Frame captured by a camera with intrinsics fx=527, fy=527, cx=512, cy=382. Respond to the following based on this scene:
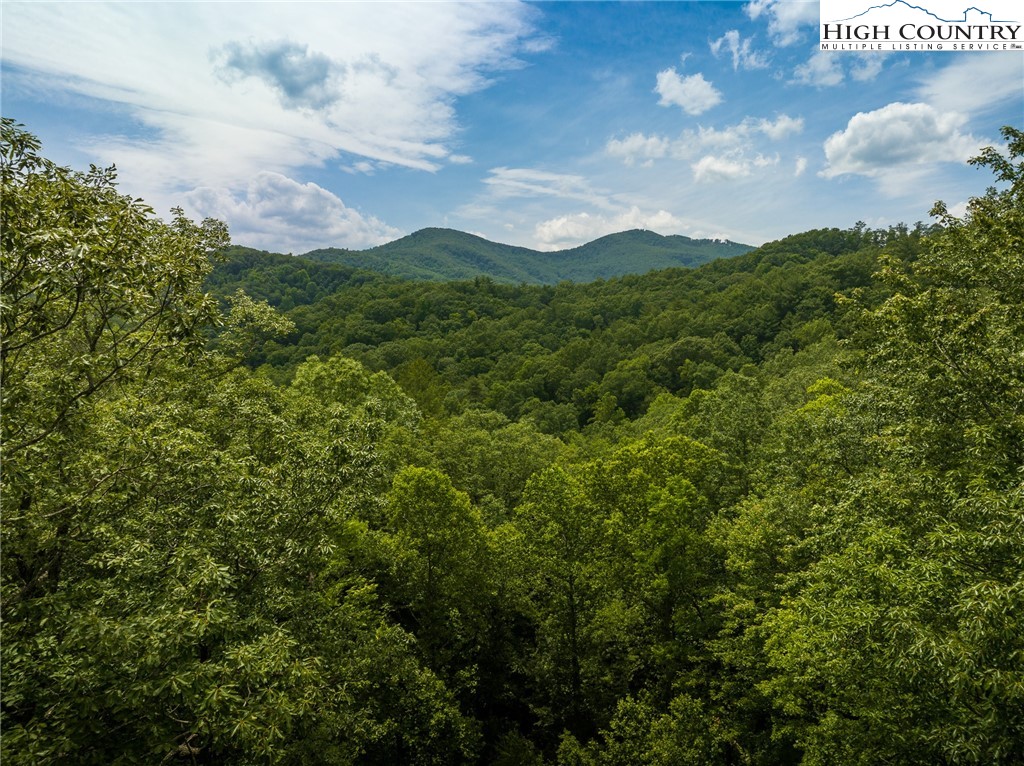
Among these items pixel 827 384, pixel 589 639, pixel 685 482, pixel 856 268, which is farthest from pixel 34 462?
pixel 856 268

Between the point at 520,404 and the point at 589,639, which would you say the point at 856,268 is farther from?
the point at 589,639

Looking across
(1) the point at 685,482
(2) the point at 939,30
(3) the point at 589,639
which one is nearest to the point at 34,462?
(3) the point at 589,639

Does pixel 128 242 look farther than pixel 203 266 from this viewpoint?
No

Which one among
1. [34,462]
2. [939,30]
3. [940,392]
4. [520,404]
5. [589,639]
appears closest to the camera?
[34,462]

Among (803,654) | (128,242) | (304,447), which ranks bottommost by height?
(803,654)

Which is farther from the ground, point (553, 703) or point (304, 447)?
point (304, 447)

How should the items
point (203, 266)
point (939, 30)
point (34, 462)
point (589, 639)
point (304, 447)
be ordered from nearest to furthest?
point (34, 462) → point (203, 266) → point (304, 447) → point (939, 30) → point (589, 639)

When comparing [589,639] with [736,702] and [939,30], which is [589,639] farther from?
[939,30]
